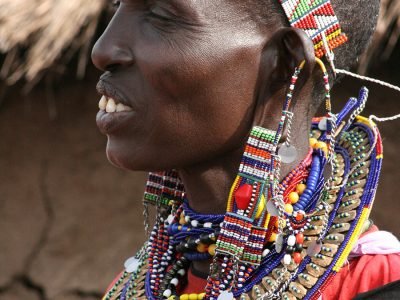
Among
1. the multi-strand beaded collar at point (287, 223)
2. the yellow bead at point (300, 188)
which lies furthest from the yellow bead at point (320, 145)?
the yellow bead at point (300, 188)

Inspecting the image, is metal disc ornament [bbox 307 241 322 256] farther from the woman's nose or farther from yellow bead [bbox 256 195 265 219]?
the woman's nose

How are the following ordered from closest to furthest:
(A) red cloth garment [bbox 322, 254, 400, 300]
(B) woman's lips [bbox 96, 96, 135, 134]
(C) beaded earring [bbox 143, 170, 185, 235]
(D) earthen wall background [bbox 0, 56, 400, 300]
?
(A) red cloth garment [bbox 322, 254, 400, 300]
(B) woman's lips [bbox 96, 96, 135, 134]
(C) beaded earring [bbox 143, 170, 185, 235]
(D) earthen wall background [bbox 0, 56, 400, 300]

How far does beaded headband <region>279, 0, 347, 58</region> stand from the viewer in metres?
2.25

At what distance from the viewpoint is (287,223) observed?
2264 millimetres

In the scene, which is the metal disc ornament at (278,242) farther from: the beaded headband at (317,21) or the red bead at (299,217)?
the beaded headband at (317,21)

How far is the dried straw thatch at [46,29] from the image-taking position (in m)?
4.64

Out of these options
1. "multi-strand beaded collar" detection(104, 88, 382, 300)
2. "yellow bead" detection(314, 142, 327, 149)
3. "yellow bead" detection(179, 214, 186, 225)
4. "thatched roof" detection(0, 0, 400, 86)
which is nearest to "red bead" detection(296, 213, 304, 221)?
"multi-strand beaded collar" detection(104, 88, 382, 300)

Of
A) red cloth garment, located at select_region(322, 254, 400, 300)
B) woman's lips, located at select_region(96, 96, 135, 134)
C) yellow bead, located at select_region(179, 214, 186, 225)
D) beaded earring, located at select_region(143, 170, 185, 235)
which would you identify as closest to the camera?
red cloth garment, located at select_region(322, 254, 400, 300)

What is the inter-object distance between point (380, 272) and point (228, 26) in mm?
765

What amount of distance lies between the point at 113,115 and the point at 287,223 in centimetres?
56

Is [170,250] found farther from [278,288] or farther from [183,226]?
[278,288]

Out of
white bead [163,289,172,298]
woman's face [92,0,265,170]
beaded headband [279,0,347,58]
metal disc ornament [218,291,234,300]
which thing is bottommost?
white bead [163,289,172,298]

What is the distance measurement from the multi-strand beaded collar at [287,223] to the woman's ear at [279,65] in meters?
0.12

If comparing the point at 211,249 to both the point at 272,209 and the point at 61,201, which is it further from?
the point at 61,201
